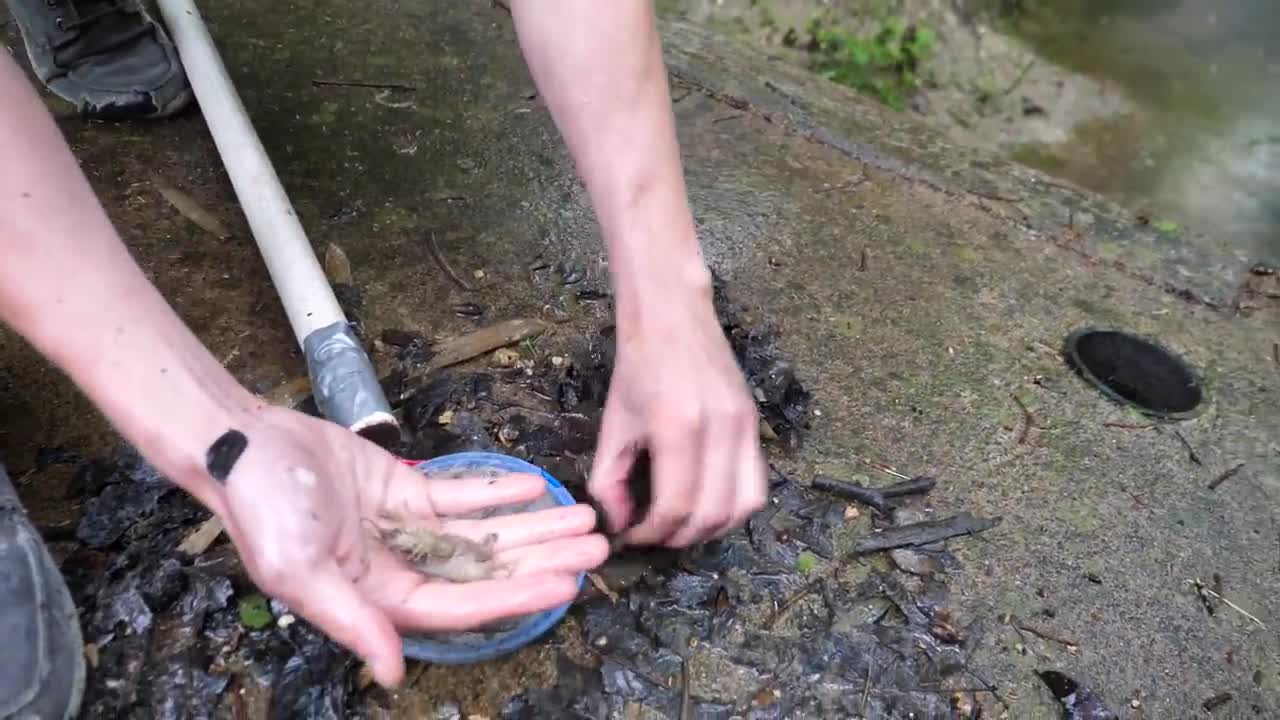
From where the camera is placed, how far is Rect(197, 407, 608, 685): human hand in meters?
1.35

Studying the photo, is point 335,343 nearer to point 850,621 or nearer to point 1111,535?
point 850,621

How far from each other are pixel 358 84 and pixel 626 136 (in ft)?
6.15

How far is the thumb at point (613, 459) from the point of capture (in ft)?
5.65

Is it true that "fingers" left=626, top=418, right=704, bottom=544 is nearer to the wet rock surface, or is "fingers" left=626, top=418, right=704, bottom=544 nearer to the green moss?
the wet rock surface

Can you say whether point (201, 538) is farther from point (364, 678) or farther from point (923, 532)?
point (923, 532)

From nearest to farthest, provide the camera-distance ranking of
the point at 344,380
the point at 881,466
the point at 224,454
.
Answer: the point at 224,454 → the point at 344,380 → the point at 881,466

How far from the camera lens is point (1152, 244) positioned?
3.19m

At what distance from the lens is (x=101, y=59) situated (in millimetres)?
2959

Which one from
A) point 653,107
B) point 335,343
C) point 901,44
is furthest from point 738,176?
point 901,44

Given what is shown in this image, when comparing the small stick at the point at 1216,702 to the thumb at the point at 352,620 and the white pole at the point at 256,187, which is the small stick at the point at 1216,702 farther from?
the white pole at the point at 256,187

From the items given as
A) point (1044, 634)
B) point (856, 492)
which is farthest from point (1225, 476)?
point (856, 492)

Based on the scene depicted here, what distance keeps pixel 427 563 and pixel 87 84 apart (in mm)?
2325

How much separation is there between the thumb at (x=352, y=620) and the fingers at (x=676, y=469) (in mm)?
535

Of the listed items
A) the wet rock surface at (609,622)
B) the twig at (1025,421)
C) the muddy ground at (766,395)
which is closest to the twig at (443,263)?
the muddy ground at (766,395)
